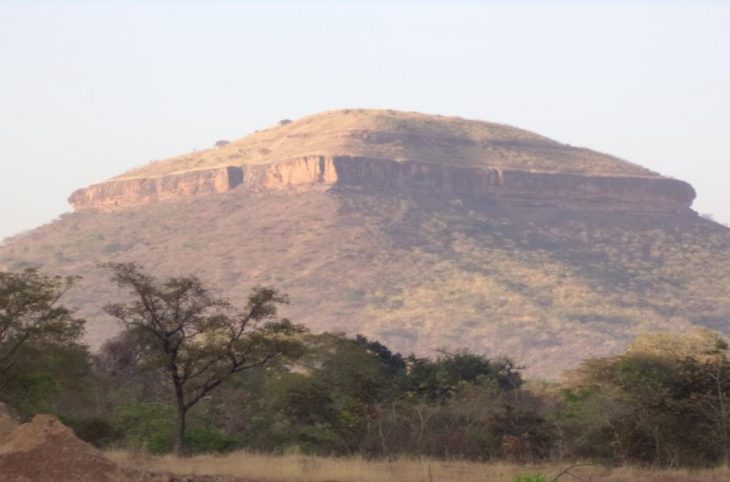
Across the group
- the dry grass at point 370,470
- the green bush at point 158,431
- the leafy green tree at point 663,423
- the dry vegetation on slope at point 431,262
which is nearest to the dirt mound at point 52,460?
the dry grass at point 370,470

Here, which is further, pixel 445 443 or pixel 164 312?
pixel 164 312

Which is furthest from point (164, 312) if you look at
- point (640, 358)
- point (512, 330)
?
point (512, 330)

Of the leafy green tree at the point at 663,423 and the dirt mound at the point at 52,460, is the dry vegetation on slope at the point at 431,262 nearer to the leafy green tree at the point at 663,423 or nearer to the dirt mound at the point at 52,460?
the leafy green tree at the point at 663,423

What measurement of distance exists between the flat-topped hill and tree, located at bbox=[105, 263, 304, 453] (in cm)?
8711

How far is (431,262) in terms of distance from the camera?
346 feet

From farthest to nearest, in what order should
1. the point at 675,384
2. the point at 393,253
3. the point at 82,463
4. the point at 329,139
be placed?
1. the point at 329,139
2. the point at 393,253
3. the point at 675,384
4. the point at 82,463

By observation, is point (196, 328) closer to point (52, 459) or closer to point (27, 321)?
point (27, 321)

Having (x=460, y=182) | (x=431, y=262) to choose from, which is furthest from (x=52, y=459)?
(x=460, y=182)

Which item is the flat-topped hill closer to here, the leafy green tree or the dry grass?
A: the leafy green tree

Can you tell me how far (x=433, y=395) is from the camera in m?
35.6

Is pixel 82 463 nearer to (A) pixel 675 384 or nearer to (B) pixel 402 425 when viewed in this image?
(B) pixel 402 425

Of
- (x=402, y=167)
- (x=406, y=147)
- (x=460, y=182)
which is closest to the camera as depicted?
(x=402, y=167)

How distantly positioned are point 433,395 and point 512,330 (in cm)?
5872

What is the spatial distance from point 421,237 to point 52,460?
91037 mm
